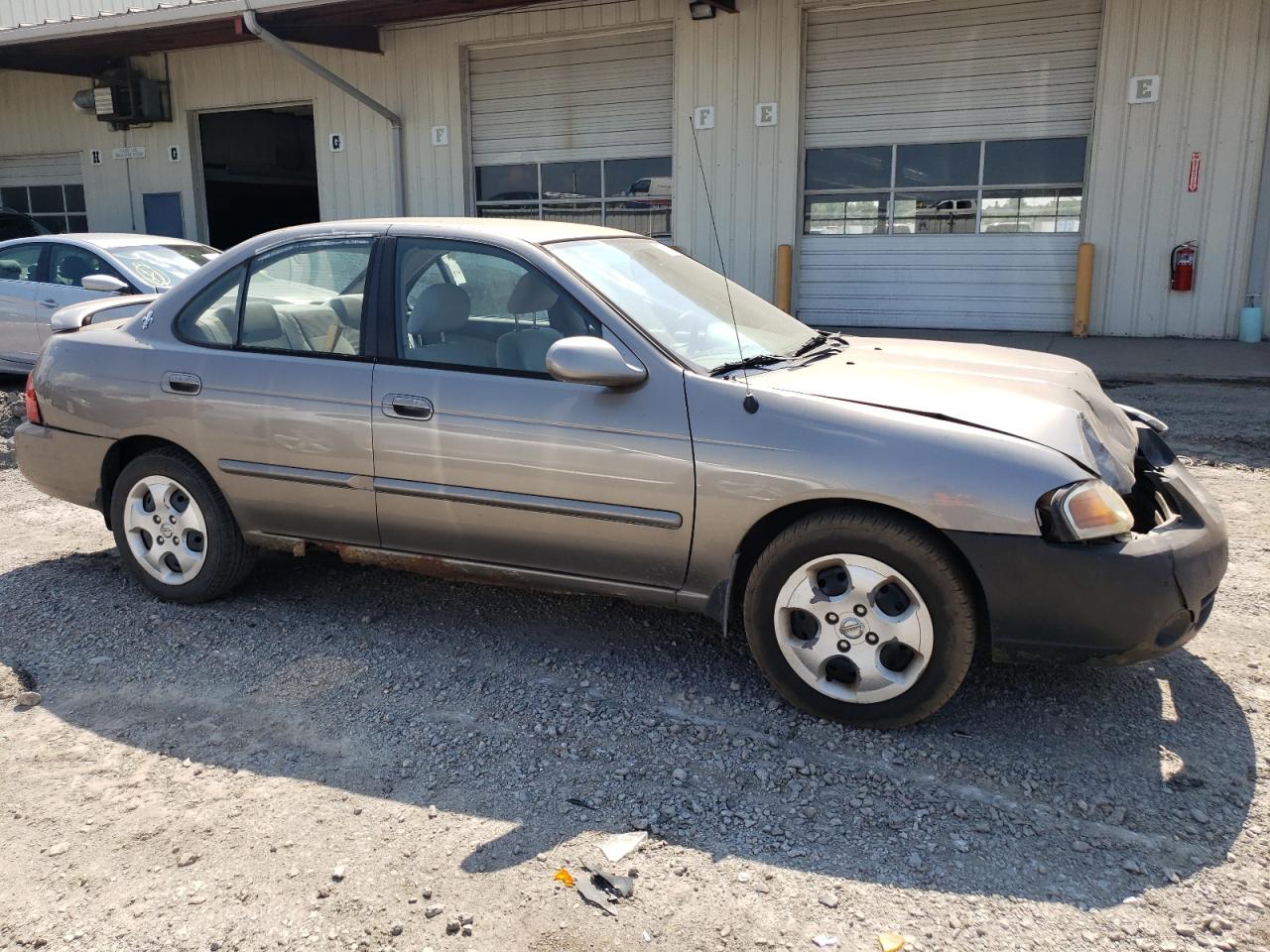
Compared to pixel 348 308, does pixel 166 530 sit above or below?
below

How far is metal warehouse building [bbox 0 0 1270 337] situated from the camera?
38.7 ft

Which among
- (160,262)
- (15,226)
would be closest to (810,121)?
(160,262)

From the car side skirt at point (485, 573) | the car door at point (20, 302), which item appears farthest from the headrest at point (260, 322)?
the car door at point (20, 302)

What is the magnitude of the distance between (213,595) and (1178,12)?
11.8m

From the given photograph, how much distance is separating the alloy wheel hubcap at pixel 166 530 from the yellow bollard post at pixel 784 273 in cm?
1021

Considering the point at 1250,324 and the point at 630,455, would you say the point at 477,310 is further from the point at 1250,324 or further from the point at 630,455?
the point at 1250,324

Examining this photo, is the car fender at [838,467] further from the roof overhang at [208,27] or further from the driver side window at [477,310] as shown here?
the roof overhang at [208,27]

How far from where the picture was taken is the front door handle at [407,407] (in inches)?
155

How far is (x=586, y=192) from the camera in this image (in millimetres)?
15328

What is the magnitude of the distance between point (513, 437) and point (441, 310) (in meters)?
0.67

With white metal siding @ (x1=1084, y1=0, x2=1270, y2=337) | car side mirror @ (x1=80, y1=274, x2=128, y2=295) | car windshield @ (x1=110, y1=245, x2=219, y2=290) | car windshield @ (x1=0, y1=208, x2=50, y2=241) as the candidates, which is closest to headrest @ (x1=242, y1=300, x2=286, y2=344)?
car side mirror @ (x1=80, y1=274, x2=128, y2=295)

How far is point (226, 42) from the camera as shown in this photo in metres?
16.9

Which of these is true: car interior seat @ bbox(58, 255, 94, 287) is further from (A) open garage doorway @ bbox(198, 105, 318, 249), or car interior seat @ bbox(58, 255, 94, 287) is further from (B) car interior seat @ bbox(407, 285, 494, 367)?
(A) open garage doorway @ bbox(198, 105, 318, 249)

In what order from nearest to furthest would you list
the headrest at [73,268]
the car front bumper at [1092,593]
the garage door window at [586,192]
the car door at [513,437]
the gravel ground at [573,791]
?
the gravel ground at [573,791] → the car front bumper at [1092,593] → the car door at [513,437] → the headrest at [73,268] → the garage door window at [586,192]
